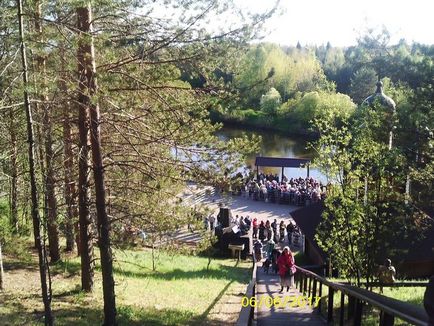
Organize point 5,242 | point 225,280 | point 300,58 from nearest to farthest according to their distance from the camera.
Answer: point 5,242
point 225,280
point 300,58

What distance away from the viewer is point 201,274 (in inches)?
650

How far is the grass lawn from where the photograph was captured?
31.3 feet

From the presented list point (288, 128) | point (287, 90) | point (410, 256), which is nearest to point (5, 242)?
point (410, 256)

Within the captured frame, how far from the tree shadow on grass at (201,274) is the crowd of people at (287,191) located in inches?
438

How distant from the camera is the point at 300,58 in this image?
277 ft

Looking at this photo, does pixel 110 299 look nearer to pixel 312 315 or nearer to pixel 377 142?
pixel 312 315

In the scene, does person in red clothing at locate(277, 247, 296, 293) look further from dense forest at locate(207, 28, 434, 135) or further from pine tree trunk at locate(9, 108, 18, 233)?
dense forest at locate(207, 28, 434, 135)

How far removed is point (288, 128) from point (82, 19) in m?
60.6

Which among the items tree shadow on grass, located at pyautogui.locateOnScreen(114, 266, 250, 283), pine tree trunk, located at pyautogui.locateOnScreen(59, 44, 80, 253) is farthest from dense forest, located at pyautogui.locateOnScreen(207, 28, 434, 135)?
pine tree trunk, located at pyautogui.locateOnScreen(59, 44, 80, 253)

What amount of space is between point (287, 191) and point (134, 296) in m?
20.0

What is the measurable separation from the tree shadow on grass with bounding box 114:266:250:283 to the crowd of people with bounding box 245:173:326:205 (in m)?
11.1

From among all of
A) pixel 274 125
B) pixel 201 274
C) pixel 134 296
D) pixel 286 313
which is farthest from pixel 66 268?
pixel 274 125

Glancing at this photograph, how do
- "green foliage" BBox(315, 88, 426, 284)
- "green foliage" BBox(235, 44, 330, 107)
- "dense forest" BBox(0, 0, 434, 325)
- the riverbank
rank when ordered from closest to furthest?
"dense forest" BBox(0, 0, 434, 325)
"green foliage" BBox(315, 88, 426, 284)
the riverbank
"green foliage" BBox(235, 44, 330, 107)

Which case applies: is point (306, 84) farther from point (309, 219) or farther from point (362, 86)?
point (309, 219)
